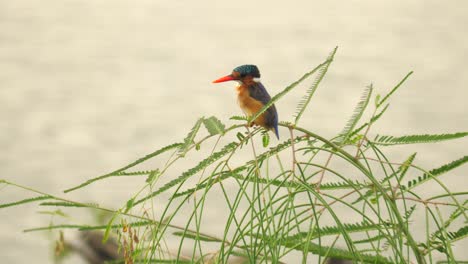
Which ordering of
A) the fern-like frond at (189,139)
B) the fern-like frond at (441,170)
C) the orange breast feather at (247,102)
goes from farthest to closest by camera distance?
the orange breast feather at (247,102) < the fern-like frond at (441,170) < the fern-like frond at (189,139)

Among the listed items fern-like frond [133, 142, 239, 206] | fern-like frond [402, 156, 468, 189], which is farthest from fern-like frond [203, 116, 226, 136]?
fern-like frond [402, 156, 468, 189]

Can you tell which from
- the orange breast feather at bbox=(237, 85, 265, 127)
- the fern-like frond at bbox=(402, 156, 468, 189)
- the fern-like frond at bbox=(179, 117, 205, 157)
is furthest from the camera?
the orange breast feather at bbox=(237, 85, 265, 127)

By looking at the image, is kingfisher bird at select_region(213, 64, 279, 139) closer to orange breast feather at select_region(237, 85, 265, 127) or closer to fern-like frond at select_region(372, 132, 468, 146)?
orange breast feather at select_region(237, 85, 265, 127)

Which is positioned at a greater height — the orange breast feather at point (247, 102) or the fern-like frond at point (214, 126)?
the orange breast feather at point (247, 102)

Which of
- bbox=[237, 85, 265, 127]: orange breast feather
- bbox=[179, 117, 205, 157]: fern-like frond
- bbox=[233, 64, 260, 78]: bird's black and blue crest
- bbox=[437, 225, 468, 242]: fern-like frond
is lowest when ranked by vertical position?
bbox=[437, 225, 468, 242]: fern-like frond

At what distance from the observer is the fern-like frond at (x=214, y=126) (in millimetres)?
603

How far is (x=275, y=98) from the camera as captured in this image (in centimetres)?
58

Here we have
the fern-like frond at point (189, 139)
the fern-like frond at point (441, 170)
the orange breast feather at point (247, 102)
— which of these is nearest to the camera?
the fern-like frond at point (189, 139)

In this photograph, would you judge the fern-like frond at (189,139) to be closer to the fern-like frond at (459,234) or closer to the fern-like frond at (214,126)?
the fern-like frond at (214,126)

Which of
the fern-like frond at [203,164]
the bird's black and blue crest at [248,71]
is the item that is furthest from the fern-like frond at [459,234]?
the bird's black and blue crest at [248,71]

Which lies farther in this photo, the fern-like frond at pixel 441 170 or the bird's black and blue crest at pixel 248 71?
the bird's black and blue crest at pixel 248 71

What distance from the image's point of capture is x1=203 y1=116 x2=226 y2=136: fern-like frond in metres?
0.60

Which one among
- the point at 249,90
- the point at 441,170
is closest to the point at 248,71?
the point at 249,90

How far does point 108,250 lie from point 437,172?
1.13m
